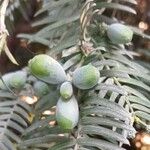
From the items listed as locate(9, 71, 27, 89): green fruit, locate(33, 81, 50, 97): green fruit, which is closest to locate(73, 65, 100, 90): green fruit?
locate(33, 81, 50, 97): green fruit

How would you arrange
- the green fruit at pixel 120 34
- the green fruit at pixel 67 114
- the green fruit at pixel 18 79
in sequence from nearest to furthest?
the green fruit at pixel 67 114 < the green fruit at pixel 120 34 < the green fruit at pixel 18 79

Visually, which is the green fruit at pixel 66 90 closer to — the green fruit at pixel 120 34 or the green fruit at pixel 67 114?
the green fruit at pixel 67 114

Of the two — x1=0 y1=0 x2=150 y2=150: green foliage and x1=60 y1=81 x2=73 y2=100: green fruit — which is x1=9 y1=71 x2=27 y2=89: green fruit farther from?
x1=60 y1=81 x2=73 y2=100: green fruit

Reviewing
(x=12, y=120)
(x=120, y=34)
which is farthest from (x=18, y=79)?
(x=120, y=34)

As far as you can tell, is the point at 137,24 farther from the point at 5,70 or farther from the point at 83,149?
the point at 83,149

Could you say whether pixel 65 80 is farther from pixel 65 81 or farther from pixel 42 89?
pixel 42 89

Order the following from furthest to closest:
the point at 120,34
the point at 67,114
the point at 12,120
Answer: the point at 12,120 → the point at 120,34 → the point at 67,114

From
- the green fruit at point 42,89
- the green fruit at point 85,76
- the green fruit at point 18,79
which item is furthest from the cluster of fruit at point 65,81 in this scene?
the green fruit at point 18,79
